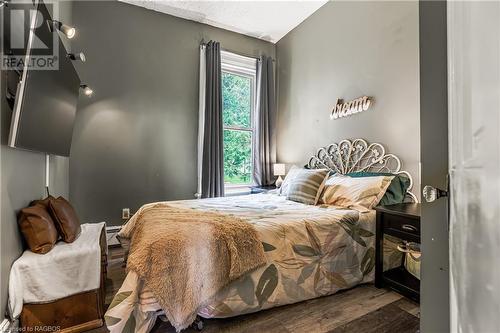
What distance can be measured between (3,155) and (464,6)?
1.95m

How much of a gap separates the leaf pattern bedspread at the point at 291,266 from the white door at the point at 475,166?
1.36 m

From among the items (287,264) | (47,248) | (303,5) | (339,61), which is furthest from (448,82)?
(303,5)

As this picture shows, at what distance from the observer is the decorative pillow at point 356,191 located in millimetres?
2234

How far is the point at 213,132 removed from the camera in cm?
376

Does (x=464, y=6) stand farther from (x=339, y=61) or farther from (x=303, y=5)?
(x=303, y=5)

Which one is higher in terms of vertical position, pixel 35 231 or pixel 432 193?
pixel 432 193

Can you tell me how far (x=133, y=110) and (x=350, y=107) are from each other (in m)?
2.89

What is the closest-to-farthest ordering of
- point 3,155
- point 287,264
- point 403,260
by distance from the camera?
1. point 3,155
2. point 287,264
3. point 403,260

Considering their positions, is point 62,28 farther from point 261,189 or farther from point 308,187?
point 261,189

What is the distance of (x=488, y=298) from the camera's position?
0.32 metres

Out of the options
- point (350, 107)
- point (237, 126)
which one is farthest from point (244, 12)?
point (350, 107)

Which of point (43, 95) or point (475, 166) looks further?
point (43, 95)

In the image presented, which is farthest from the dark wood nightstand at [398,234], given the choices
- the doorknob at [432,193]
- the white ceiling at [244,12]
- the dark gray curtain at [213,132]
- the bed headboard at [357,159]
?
the white ceiling at [244,12]

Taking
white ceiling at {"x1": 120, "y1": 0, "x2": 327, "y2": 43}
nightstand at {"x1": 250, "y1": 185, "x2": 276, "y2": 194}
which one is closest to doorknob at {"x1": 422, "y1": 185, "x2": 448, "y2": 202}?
nightstand at {"x1": 250, "y1": 185, "x2": 276, "y2": 194}
